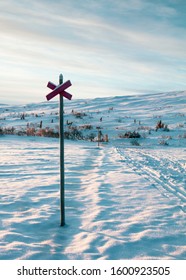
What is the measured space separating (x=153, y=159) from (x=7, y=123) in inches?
523

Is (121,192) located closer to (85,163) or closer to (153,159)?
(85,163)

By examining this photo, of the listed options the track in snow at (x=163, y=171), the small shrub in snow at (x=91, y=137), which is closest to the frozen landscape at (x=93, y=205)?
the track in snow at (x=163, y=171)

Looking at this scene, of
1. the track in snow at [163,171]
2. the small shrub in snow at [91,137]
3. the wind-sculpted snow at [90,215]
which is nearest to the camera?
the wind-sculpted snow at [90,215]

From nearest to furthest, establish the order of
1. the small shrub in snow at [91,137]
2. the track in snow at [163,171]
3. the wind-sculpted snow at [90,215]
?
the wind-sculpted snow at [90,215], the track in snow at [163,171], the small shrub in snow at [91,137]

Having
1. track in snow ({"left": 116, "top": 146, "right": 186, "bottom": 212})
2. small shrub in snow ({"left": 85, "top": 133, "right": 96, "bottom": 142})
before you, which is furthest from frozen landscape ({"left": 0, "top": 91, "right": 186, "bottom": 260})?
small shrub in snow ({"left": 85, "top": 133, "right": 96, "bottom": 142})

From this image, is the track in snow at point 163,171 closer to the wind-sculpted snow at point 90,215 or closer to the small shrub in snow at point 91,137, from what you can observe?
the wind-sculpted snow at point 90,215

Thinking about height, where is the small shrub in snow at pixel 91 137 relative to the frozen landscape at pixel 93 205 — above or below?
above

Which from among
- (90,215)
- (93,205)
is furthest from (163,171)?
(90,215)

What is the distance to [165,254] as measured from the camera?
3.67 metres

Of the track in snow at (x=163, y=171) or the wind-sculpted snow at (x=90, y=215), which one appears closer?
the wind-sculpted snow at (x=90, y=215)

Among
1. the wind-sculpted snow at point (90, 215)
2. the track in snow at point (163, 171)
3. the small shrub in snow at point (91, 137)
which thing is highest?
the small shrub in snow at point (91, 137)

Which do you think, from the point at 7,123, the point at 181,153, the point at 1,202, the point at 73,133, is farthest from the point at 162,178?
the point at 7,123

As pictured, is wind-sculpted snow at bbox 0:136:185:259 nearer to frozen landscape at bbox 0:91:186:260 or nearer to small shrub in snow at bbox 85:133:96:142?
frozen landscape at bbox 0:91:186:260
